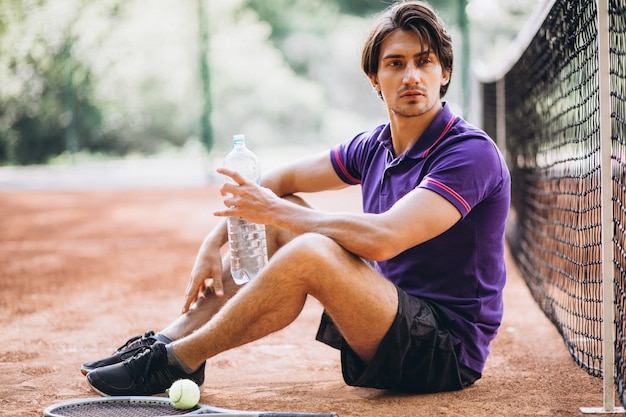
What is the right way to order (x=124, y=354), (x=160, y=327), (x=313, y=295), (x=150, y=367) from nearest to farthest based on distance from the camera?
(x=313, y=295) < (x=150, y=367) < (x=124, y=354) < (x=160, y=327)

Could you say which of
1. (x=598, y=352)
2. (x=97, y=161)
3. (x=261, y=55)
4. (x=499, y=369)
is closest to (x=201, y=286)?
(x=499, y=369)

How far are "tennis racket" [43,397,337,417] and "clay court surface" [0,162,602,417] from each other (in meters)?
0.23

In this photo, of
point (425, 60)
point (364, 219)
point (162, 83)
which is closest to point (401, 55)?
point (425, 60)

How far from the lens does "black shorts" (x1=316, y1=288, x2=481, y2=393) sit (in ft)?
9.33

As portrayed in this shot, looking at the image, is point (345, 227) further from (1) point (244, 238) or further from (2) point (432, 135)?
(1) point (244, 238)

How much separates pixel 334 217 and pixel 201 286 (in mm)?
819

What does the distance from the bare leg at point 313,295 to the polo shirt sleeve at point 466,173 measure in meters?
0.37

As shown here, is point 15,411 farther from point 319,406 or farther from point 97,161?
point 97,161

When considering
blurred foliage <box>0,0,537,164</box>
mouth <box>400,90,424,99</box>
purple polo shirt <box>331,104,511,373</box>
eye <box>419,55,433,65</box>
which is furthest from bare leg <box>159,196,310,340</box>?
blurred foliage <box>0,0,537,164</box>

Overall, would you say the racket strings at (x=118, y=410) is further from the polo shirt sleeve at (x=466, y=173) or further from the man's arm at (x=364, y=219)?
the polo shirt sleeve at (x=466, y=173)

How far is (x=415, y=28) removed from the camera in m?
3.15

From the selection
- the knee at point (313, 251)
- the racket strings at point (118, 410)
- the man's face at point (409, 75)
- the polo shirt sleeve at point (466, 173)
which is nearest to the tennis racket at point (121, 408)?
the racket strings at point (118, 410)

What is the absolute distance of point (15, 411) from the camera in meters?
3.00

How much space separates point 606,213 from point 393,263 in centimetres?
78
